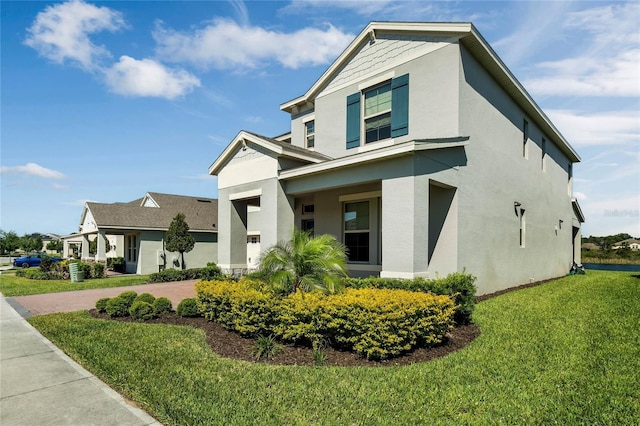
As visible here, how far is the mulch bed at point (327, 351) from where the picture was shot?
19.0ft

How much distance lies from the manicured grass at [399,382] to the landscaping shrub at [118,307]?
1.55 meters

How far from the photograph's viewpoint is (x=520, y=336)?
7031mm

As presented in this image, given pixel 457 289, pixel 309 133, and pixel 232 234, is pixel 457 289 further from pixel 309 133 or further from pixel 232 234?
pixel 309 133

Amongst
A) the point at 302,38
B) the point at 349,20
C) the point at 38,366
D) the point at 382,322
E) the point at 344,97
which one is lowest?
the point at 38,366

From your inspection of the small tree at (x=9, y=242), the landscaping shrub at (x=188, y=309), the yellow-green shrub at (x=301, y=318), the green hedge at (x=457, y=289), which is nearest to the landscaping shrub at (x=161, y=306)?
the landscaping shrub at (x=188, y=309)

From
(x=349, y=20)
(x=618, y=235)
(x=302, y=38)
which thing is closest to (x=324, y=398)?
(x=302, y=38)

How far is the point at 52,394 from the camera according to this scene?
4.77 metres

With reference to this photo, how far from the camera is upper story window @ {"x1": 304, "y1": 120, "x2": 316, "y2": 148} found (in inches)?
662

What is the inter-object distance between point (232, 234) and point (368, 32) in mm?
9393

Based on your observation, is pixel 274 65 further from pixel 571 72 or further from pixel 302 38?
A: pixel 571 72

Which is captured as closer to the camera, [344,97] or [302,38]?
[302,38]

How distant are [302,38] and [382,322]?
10431 millimetres

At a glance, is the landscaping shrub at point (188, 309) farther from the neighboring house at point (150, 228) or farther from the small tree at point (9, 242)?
the small tree at point (9, 242)

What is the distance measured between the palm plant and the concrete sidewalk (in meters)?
3.50
